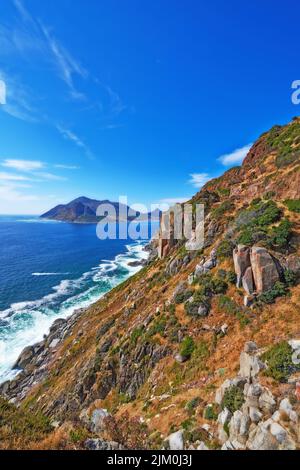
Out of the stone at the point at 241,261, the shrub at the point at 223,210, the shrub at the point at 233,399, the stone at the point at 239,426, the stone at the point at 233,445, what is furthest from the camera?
the shrub at the point at 223,210

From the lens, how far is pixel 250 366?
Answer: 11.9 meters

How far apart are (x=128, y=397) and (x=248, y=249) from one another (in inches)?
667

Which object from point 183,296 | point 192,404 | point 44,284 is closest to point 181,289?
point 183,296

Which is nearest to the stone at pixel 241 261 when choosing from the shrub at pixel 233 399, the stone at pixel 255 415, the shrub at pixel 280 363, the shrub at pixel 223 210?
the shrub at pixel 280 363

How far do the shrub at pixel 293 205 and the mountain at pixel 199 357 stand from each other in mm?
345

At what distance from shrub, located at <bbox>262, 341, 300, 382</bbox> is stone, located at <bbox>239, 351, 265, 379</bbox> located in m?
0.41

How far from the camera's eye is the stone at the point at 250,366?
1131 centimetres

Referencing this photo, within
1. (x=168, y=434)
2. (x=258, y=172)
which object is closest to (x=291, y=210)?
(x=258, y=172)

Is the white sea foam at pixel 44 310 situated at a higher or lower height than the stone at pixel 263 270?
lower

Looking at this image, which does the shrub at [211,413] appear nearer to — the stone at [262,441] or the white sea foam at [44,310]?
the stone at [262,441]

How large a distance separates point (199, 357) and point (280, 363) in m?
7.71

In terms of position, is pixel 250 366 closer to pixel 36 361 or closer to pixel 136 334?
pixel 136 334

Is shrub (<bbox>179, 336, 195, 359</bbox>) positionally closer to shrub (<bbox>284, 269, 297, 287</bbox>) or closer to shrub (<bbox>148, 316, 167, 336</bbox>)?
shrub (<bbox>148, 316, 167, 336</bbox>)

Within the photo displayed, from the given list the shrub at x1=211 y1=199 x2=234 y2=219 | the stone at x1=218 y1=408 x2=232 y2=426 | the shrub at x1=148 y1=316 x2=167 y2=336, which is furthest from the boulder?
the shrub at x1=211 y1=199 x2=234 y2=219
